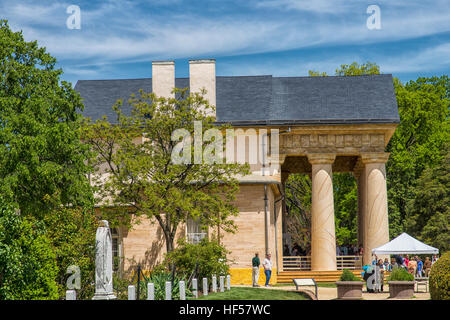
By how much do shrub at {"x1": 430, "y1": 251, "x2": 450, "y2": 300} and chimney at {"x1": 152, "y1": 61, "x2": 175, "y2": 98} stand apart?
27.8 meters

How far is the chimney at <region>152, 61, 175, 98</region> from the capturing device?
47375mm

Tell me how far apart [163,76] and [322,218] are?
46.2 feet

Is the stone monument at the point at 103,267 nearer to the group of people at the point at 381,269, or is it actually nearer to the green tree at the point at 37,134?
the green tree at the point at 37,134

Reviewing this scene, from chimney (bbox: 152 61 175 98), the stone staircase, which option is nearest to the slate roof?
chimney (bbox: 152 61 175 98)

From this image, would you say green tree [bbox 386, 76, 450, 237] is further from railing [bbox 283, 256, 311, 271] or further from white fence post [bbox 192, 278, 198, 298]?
white fence post [bbox 192, 278, 198, 298]

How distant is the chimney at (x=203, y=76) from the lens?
156 feet

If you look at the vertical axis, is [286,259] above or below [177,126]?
below

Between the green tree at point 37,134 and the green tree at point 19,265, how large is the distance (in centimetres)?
830

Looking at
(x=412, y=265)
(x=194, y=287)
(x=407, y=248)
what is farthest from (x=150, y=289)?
(x=412, y=265)

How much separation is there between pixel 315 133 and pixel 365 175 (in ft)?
14.8

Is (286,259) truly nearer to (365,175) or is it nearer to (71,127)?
(365,175)

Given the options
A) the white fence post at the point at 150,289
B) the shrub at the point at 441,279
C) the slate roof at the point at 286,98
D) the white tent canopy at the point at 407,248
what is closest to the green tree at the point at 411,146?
the slate roof at the point at 286,98

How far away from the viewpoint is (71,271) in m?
30.9

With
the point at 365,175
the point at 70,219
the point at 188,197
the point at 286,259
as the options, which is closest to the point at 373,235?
the point at 365,175
